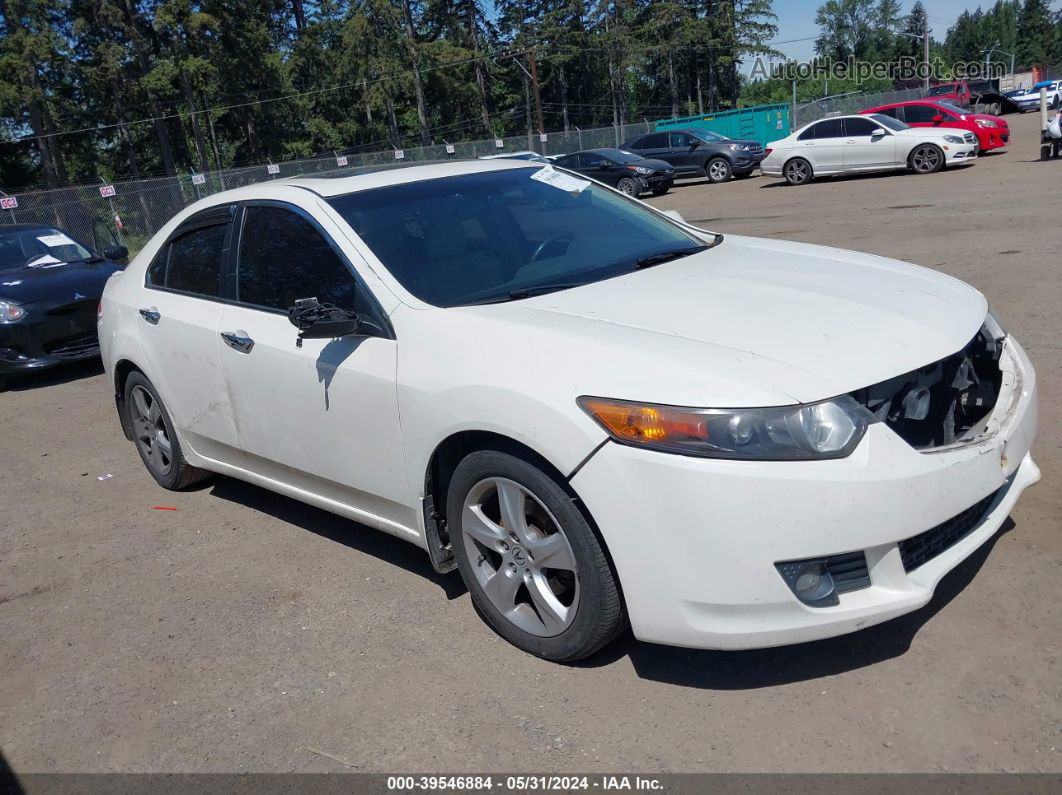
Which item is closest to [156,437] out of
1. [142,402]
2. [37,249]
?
[142,402]

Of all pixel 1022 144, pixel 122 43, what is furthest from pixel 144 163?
pixel 1022 144

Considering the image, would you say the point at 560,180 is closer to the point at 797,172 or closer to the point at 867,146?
the point at 867,146

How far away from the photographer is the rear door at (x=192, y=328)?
4.54m

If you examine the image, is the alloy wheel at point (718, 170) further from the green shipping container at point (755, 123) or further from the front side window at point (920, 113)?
the green shipping container at point (755, 123)

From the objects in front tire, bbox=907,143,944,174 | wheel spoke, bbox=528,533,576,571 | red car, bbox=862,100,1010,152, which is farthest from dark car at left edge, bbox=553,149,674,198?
wheel spoke, bbox=528,533,576,571

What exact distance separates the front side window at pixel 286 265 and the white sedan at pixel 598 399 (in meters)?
0.02

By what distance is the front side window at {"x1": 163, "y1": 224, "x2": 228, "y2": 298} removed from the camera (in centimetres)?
463

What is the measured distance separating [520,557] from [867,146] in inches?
797

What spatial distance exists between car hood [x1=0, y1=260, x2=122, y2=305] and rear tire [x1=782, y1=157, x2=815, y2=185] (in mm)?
17032

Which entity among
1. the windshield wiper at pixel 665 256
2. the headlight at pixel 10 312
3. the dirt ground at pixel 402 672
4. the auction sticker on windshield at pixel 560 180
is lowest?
the dirt ground at pixel 402 672

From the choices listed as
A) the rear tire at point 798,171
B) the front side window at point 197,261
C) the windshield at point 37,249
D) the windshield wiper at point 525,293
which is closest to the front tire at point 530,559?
the windshield wiper at point 525,293

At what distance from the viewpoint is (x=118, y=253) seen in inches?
370

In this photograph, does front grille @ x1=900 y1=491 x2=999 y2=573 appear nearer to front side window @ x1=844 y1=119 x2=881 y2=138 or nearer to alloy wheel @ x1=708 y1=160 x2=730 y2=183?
front side window @ x1=844 y1=119 x2=881 y2=138

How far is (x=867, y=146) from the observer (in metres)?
21.0
